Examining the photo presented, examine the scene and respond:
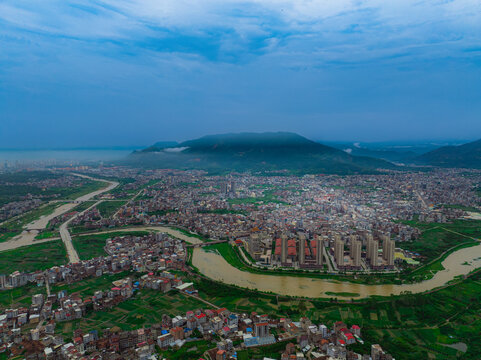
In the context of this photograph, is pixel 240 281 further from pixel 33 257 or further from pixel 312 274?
pixel 33 257

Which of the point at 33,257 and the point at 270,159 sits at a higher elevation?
the point at 270,159

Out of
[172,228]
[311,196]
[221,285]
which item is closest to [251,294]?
[221,285]

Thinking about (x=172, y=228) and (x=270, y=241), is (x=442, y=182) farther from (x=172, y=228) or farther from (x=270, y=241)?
(x=172, y=228)

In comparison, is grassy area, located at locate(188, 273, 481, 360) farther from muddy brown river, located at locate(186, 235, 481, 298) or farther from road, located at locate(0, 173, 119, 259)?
road, located at locate(0, 173, 119, 259)

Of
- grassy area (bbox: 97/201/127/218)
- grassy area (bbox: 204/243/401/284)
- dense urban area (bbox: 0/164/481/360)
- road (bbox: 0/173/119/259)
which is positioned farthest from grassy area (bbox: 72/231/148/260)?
grassy area (bbox: 204/243/401/284)

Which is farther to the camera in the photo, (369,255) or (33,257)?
(33,257)

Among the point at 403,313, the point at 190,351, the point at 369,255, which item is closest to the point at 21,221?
the point at 190,351

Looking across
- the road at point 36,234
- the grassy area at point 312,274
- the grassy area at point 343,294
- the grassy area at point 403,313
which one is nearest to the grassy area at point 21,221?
the road at point 36,234
